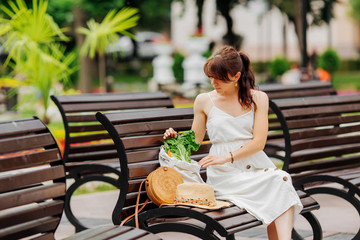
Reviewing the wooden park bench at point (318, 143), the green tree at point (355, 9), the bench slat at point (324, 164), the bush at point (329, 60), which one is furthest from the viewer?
the green tree at point (355, 9)

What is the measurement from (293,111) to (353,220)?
46.2 inches

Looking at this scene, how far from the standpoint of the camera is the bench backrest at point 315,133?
553 cm

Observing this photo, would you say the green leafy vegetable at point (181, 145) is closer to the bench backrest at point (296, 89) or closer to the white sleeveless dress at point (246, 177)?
the white sleeveless dress at point (246, 177)

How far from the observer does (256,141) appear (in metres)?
4.36

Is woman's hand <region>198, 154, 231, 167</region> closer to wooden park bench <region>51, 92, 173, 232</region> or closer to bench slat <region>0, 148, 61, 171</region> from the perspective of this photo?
bench slat <region>0, 148, 61, 171</region>

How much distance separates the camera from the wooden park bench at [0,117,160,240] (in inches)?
133

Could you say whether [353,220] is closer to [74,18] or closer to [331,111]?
[331,111]

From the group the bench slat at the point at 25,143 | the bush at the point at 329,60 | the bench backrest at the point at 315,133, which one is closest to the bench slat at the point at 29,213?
the bench slat at the point at 25,143

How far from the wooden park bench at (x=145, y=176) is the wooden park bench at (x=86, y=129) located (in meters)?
1.27

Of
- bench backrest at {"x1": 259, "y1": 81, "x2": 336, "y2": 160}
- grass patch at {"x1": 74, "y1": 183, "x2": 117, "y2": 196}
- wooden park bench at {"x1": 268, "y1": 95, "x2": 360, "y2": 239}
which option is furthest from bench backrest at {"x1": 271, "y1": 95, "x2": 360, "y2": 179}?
grass patch at {"x1": 74, "y1": 183, "x2": 117, "y2": 196}

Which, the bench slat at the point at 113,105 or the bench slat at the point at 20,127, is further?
the bench slat at the point at 113,105

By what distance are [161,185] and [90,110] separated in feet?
7.41

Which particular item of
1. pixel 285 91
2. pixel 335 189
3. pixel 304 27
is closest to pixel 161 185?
pixel 335 189

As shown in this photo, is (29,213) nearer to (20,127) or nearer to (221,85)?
Answer: (20,127)
